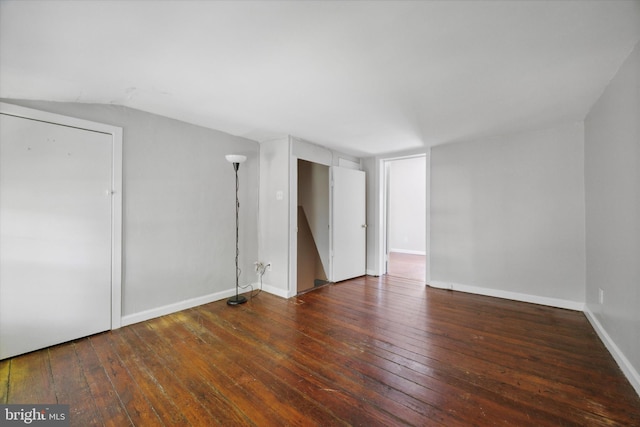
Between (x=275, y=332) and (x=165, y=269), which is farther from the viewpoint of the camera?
(x=165, y=269)

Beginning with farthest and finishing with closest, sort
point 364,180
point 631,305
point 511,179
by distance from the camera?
1. point 364,180
2. point 511,179
3. point 631,305

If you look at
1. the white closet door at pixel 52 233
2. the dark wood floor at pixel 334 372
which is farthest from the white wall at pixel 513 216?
the white closet door at pixel 52 233

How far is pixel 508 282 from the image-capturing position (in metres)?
3.55

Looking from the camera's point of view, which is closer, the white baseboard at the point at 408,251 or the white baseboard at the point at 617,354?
the white baseboard at the point at 617,354

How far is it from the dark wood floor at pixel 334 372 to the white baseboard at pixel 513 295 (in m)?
0.30

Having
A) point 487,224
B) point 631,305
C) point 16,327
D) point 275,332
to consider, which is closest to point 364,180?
point 487,224

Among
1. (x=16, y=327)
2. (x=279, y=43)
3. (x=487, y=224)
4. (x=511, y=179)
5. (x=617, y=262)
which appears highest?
(x=279, y=43)

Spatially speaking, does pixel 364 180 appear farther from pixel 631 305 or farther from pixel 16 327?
pixel 16 327

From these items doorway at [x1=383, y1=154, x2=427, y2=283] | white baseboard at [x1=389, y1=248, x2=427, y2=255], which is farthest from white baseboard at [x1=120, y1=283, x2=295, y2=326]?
white baseboard at [x1=389, y1=248, x2=427, y2=255]

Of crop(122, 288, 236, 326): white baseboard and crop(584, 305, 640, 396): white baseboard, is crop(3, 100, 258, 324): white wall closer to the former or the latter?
crop(122, 288, 236, 326): white baseboard

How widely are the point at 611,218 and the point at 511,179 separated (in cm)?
145

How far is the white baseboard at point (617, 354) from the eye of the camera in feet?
5.58

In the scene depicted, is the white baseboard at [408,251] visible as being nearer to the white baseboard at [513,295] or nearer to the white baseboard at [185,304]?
the white baseboard at [513,295]

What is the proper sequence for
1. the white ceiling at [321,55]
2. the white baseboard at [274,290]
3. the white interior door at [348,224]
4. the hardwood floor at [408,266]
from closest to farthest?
the white ceiling at [321,55], the white baseboard at [274,290], the white interior door at [348,224], the hardwood floor at [408,266]
